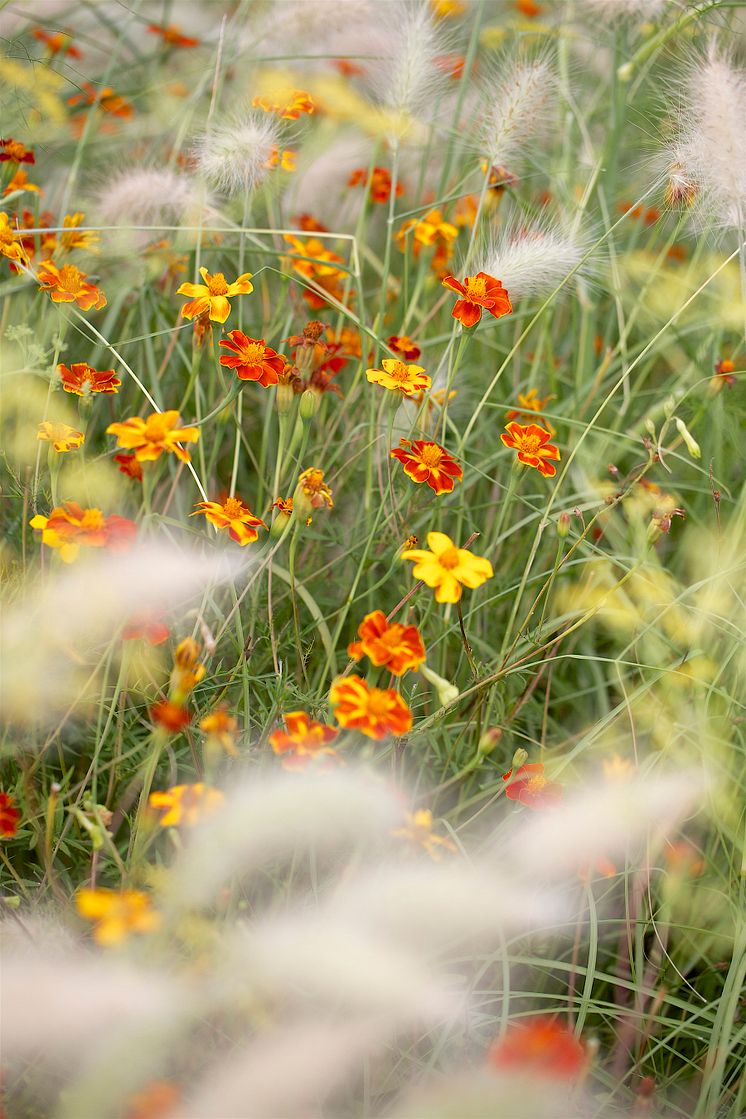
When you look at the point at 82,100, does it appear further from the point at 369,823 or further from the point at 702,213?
the point at 369,823

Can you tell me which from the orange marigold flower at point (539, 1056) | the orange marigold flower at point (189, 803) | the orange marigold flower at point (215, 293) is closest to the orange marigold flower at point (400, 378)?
the orange marigold flower at point (215, 293)

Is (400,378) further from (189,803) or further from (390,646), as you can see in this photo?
(189,803)

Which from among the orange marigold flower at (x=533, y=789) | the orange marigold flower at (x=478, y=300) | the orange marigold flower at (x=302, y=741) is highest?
the orange marigold flower at (x=478, y=300)

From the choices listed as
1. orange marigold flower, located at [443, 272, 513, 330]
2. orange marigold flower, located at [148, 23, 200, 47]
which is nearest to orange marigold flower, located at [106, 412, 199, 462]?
orange marigold flower, located at [443, 272, 513, 330]

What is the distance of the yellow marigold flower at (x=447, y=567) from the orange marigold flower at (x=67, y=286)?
39 centimetres

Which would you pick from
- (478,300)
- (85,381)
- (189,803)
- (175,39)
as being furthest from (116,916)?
(175,39)

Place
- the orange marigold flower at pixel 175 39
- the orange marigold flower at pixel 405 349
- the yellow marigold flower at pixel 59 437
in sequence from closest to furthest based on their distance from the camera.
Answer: the yellow marigold flower at pixel 59 437
the orange marigold flower at pixel 405 349
the orange marigold flower at pixel 175 39

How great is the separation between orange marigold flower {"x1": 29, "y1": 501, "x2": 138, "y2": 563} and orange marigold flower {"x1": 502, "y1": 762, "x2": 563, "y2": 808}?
1.11 feet

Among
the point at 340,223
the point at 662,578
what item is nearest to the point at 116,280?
the point at 340,223

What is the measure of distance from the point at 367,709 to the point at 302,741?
52mm

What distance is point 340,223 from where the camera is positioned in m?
1.47

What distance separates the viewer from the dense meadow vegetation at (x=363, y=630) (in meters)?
0.56

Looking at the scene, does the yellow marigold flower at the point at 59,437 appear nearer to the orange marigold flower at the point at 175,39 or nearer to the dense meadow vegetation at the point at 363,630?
the dense meadow vegetation at the point at 363,630

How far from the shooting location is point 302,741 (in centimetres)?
63
